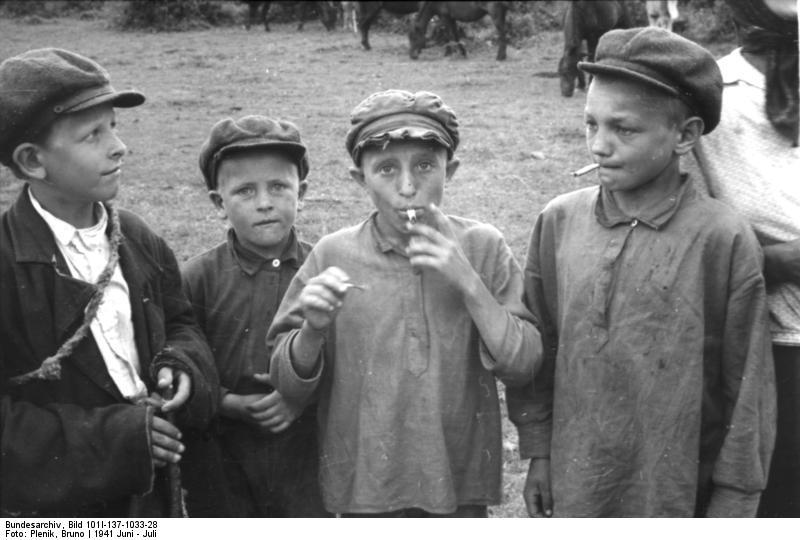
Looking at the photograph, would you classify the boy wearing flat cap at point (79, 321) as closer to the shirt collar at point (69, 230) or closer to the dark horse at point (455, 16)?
the shirt collar at point (69, 230)

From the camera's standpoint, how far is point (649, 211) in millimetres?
2143

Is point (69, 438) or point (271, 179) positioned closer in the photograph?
point (69, 438)

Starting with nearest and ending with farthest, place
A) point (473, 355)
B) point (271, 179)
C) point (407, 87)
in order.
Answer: point (473, 355) < point (271, 179) < point (407, 87)

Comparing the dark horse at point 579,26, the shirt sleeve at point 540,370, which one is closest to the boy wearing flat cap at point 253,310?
the shirt sleeve at point 540,370

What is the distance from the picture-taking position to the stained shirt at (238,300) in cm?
254

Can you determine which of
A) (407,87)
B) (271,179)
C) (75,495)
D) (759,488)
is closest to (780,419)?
(759,488)

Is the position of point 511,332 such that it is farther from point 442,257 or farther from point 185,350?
point 185,350

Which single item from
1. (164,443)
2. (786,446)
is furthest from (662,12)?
(164,443)

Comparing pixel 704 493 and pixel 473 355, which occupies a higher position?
pixel 473 355

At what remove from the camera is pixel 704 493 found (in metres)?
2.19

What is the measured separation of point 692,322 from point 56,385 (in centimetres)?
144
